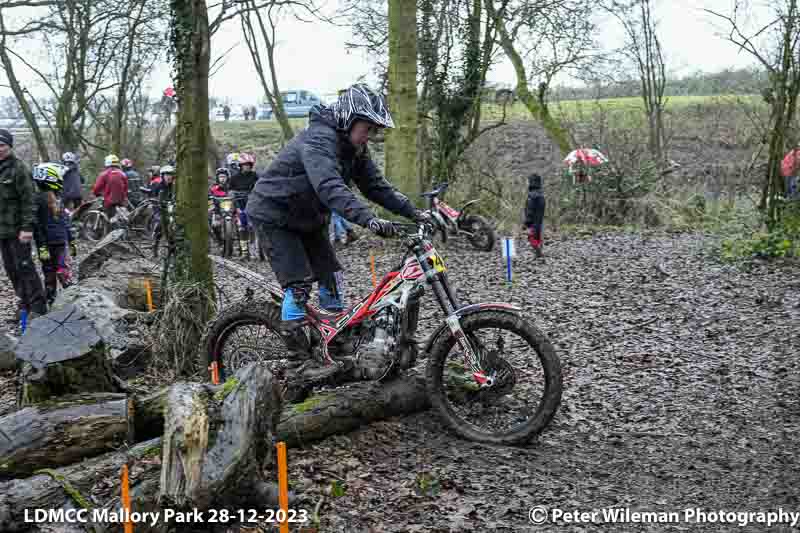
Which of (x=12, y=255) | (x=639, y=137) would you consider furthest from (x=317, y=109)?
(x=639, y=137)

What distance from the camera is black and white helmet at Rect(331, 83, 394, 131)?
16.1ft

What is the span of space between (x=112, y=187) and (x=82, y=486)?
15.7 meters

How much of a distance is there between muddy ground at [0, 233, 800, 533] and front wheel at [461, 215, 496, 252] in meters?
4.37

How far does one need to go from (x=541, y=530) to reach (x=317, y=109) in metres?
2.94

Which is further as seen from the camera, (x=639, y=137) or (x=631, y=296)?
(x=639, y=137)

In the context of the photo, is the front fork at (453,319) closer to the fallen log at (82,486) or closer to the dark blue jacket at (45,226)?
the fallen log at (82,486)

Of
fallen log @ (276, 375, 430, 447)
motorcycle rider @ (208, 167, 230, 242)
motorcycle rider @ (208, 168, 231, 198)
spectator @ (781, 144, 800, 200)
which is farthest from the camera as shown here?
motorcycle rider @ (208, 168, 231, 198)

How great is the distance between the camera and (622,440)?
5230 millimetres

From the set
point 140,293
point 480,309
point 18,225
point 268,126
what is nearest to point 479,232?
point 140,293

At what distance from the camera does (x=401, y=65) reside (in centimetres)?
1407

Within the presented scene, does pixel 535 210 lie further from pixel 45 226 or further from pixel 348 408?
pixel 348 408

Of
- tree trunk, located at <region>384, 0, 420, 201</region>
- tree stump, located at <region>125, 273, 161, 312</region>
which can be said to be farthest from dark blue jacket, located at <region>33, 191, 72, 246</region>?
tree trunk, located at <region>384, 0, 420, 201</region>

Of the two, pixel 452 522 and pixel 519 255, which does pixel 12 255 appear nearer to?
pixel 452 522

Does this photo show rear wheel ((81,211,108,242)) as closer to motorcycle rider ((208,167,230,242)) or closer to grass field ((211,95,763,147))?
motorcycle rider ((208,167,230,242))
